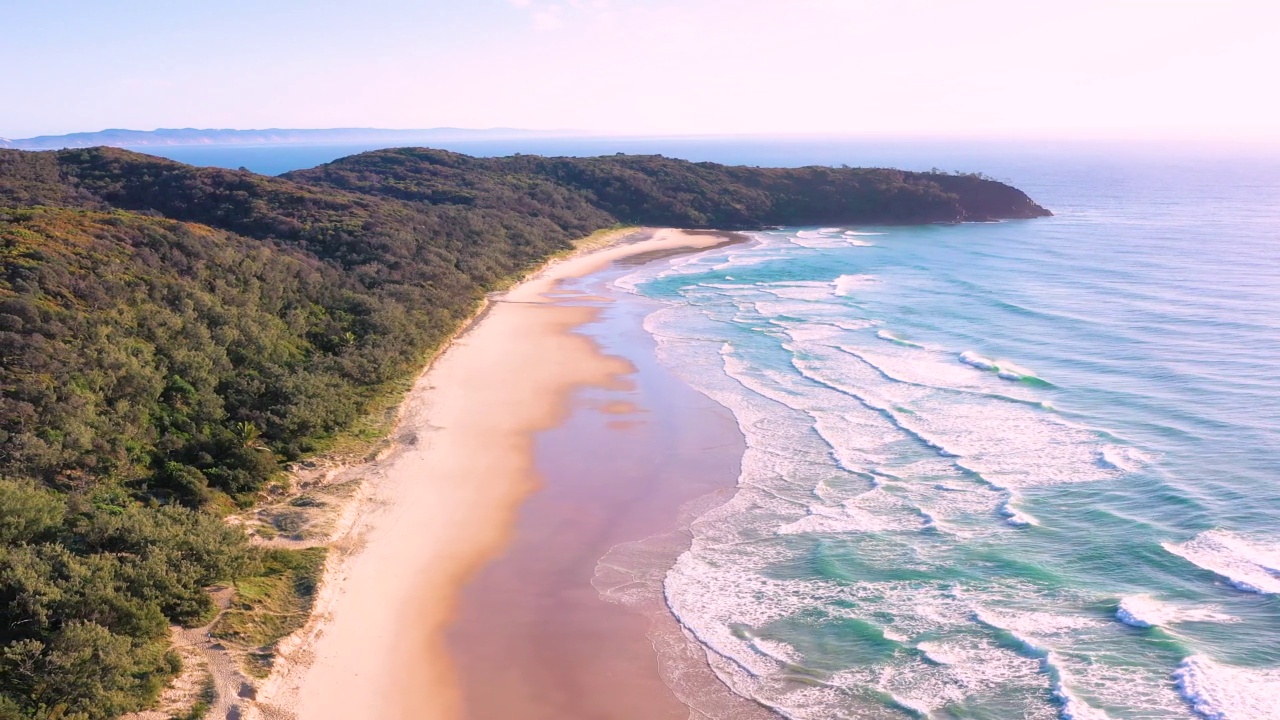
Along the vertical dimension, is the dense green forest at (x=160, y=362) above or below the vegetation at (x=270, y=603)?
above

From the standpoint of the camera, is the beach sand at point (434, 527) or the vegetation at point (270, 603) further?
the vegetation at point (270, 603)

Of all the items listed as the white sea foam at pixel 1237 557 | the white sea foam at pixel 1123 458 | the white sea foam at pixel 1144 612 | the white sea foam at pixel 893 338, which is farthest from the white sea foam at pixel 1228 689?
the white sea foam at pixel 893 338

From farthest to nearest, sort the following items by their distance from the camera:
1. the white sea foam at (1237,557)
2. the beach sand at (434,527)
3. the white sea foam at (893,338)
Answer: the white sea foam at (893,338), the white sea foam at (1237,557), the beach sand at (434,527)

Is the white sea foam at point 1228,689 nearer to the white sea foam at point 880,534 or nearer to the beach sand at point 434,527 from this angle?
the white sea foam at point 880,534

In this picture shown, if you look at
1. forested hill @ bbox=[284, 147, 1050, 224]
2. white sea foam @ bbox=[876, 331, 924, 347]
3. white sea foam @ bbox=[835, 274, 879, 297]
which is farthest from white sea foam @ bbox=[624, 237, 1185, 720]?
forested hill @ bbox=[284, 147, 1050, 224]

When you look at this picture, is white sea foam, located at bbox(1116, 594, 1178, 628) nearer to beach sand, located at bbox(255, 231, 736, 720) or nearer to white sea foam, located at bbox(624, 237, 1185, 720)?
white sea foam, located at bbox(624, 237, 1185, 720)

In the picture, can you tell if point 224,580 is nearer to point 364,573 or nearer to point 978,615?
point 364,573

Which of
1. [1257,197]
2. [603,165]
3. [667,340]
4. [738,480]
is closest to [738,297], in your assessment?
[667,340]

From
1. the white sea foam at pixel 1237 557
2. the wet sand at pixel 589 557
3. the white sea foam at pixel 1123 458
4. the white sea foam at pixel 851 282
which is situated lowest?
the wet sand at pixel 589 557

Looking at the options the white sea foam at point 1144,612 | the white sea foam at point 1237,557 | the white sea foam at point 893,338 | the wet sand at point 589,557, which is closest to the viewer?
the wet sand at point 589,557
